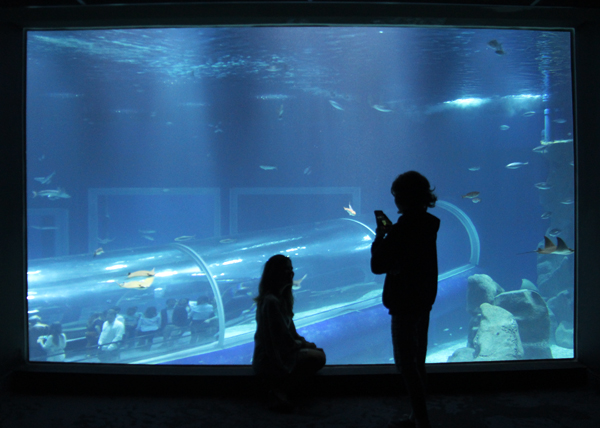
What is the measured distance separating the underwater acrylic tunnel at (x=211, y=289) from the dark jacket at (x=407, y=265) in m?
5.68

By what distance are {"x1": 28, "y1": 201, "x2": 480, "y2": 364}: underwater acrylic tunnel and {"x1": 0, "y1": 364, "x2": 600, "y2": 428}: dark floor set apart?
476 centimetres

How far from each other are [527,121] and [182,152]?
3742 cm

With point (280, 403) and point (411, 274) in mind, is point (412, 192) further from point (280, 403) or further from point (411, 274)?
point (280, 403)

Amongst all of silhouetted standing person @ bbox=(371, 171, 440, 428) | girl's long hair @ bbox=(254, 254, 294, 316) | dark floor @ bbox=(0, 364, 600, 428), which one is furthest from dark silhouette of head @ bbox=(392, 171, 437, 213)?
dark floor @ bbox=(0, 364, 600, 428)

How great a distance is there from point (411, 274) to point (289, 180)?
1613 inches

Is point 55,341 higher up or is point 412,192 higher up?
point 412,192

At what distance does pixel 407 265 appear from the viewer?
72.4 inches

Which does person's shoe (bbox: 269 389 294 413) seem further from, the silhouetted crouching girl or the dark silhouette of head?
the dark silhouette of head

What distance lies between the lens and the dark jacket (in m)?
1.81

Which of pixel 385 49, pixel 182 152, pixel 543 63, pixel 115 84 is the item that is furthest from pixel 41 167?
pixel 543 63

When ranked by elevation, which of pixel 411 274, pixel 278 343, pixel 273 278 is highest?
pixel 411 274

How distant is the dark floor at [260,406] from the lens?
6.86 feet

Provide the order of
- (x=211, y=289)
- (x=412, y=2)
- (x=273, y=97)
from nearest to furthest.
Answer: (x=412, y=2) < (x=211, y=289) < (x=273, y=97)

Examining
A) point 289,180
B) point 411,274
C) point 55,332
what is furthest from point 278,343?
point 289,180
